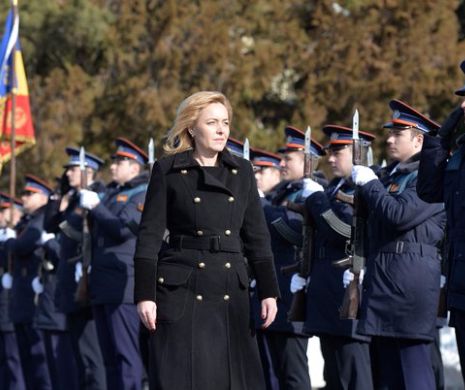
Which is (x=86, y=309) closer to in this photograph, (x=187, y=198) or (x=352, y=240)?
(x=352, y=240)

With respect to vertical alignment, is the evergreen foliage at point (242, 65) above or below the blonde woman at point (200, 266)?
above

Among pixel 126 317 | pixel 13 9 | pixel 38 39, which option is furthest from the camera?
pixel 38 39

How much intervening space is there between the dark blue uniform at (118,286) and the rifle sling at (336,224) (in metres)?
2.55

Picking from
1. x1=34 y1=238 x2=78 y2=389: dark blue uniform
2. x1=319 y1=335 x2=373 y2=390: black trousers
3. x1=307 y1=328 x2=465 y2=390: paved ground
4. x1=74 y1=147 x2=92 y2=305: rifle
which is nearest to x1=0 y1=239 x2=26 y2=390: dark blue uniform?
x1=34 y1=238 x2=78 y2=389: dark blue uniform

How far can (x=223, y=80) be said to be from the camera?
75.3 ft

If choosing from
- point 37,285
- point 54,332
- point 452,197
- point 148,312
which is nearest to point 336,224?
point 148,312

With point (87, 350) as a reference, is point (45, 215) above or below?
above

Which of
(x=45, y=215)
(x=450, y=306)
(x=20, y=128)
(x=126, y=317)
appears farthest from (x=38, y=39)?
(x=450, y=306)

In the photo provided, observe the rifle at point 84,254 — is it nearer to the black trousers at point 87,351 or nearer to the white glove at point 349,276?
the black trousers at point 87,351

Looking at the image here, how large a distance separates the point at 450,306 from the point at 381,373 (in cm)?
241

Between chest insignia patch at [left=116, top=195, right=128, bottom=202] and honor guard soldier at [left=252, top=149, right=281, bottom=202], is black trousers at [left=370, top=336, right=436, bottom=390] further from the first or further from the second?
chest insignia patch at [left=116, top=195, right=128, bottom=202]

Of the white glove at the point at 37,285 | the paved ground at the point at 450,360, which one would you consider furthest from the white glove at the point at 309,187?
the white glove at the point at 37,285

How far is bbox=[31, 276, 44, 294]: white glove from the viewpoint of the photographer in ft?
47.0

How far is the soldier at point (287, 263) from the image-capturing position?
1080 centimetres
